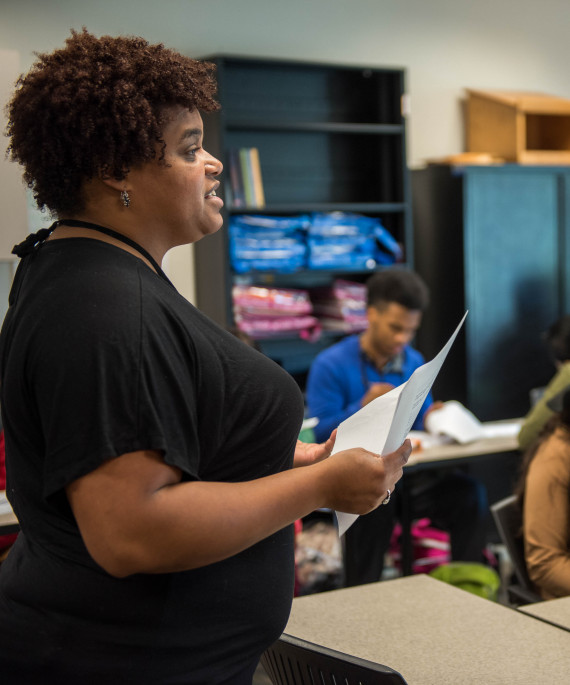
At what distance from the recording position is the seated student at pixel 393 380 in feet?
11.5

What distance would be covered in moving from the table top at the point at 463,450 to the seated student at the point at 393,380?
265 millimetres

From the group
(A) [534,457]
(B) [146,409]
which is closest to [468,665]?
(B) [146,409]

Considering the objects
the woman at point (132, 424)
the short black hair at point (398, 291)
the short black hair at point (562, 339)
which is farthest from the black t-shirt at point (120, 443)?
the short black hair at point (562, 339)

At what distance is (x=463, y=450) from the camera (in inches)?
128

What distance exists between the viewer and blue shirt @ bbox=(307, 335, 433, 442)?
3.49 metres

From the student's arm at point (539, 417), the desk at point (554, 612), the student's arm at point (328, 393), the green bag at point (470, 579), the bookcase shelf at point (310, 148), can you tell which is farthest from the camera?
the bookcase shelf at point (310, 148)

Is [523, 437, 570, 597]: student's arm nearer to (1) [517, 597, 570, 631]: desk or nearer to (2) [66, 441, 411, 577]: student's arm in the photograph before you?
(1) [517, 597, 570, 631]: desk

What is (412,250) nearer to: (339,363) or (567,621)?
(339,363)

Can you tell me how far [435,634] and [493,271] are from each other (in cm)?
315

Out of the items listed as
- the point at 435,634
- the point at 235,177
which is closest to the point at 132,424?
the point at 435,634

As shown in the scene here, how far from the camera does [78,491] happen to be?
0.87m

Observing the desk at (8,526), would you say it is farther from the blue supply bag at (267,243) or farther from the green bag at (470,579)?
the blue supply bag at (267,243)

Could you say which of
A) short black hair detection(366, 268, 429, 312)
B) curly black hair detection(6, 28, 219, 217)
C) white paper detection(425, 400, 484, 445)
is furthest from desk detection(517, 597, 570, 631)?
short black hair detection(366, 268, 429, 312)

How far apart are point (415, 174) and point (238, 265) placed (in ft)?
4.03
